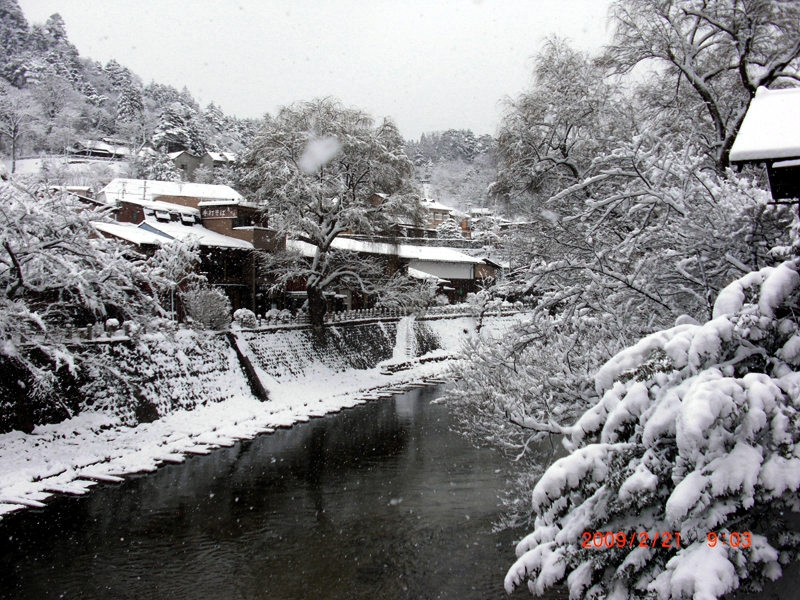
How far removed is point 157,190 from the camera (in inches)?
1821

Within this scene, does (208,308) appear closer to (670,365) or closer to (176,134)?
(670,365)

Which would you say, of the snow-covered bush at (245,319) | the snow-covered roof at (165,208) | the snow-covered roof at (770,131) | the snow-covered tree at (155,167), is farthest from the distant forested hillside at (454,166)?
the snow-covered roof at (770,131)

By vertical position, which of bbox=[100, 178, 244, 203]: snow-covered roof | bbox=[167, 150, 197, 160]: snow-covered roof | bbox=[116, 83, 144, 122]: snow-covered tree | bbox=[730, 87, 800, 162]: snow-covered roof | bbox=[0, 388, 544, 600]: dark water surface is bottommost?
bbox=[0, 388, 544, 600]: dark water surface

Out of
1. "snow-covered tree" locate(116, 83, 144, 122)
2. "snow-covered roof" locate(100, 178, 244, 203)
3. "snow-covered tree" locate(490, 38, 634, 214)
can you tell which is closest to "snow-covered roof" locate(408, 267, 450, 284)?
"snow-covered roof" locate(100, 178, 244, 203)

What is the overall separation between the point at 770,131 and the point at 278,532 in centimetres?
946

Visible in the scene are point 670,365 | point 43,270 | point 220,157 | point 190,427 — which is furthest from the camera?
point 220,157

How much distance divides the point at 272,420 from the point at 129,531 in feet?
27.4

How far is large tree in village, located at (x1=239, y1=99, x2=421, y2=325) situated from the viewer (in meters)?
23.5

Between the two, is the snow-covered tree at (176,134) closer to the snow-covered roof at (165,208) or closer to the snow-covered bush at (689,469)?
the snow-covered roof at (165,208)

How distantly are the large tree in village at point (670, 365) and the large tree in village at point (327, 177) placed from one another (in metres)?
13.3

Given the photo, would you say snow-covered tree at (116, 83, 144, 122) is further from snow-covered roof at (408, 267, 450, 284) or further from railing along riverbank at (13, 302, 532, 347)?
railing along riverbank at (13, 302, 532, 347)

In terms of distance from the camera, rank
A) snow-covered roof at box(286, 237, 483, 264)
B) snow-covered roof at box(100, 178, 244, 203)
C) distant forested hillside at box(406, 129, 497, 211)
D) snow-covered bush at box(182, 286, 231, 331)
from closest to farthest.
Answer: snow-covered bush at box(182, 286, 231, 331) < snow-covered roof at box(286, 237, 483, 264) < snow-covered roof at box(100, 178, 244, 203) < distant forested hillside at box(406, 129, 497, 211)

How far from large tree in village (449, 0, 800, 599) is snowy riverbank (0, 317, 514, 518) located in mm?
2548

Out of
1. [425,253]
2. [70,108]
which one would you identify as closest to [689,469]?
[425,253]
